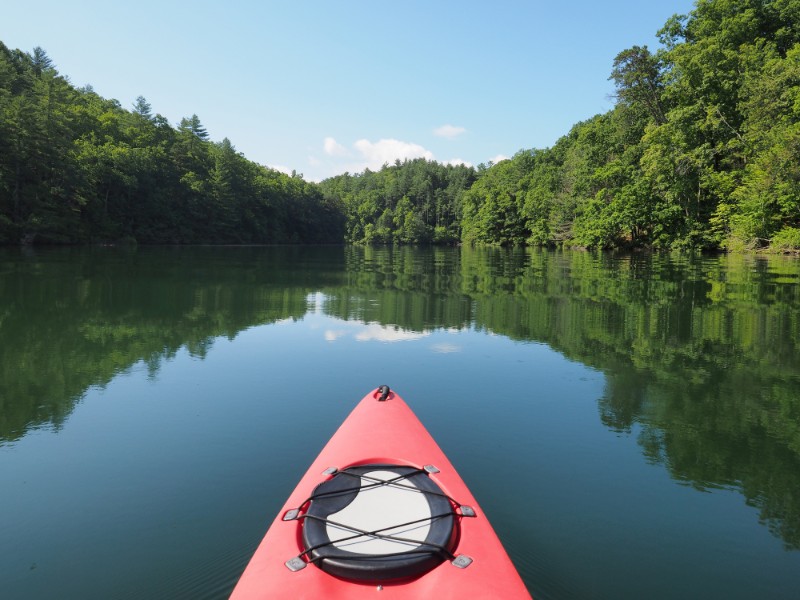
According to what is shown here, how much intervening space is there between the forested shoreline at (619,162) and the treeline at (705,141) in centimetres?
10

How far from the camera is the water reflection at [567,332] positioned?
5.20 meters

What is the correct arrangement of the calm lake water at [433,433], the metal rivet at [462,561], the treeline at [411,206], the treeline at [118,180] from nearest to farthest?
the metal rivet at [462,561] < the calm lake water at [433,433] < the treeline at [118,180] < the treeline at [411,206]

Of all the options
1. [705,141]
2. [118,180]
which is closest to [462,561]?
[705,141]

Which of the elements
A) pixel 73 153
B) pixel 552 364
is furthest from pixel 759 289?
pixel 73 153

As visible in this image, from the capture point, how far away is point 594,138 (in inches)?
1938

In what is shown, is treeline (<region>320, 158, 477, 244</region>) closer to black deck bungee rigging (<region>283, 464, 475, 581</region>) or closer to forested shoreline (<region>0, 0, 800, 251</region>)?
forested shoreline (<region>0, 0, 800, 251</region>)

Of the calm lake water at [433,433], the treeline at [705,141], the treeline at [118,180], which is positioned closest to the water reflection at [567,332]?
the calm lake water at [433,433]

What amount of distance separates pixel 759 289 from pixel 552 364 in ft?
38.9

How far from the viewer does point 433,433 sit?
17.5 feet

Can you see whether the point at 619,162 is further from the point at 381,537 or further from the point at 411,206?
the point at 411,206

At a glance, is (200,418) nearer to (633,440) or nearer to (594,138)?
(633,440)

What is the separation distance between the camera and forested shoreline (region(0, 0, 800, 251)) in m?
32.2

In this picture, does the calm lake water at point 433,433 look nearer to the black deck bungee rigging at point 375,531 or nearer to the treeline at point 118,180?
the black deck bungee rigging at point 375,531

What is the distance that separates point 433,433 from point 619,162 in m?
45.0
